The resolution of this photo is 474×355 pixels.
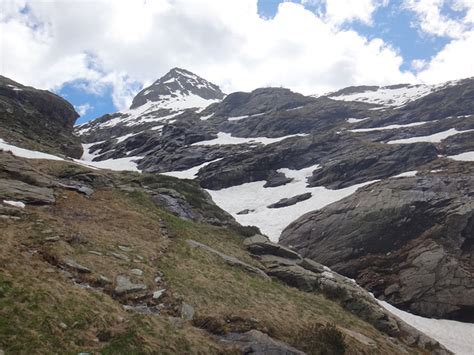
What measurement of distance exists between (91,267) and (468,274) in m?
34.4

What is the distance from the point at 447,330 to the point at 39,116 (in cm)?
8471

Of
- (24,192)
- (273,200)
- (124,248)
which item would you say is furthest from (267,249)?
(273,200)

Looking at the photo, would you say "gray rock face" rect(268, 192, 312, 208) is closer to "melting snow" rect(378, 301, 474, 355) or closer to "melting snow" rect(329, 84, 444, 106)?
"melting snow" rect(378, 301, 474, 355)

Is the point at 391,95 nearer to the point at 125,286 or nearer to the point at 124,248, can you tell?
the point at 124,248

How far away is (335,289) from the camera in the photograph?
31094 mm

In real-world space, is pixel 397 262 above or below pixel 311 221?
below

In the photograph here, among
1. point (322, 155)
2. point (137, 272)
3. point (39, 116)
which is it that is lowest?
point (137, 272)

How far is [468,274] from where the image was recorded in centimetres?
3831

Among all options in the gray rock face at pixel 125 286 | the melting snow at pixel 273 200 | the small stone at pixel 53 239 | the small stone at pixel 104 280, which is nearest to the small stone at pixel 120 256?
the gray rock face at pixel 125 286

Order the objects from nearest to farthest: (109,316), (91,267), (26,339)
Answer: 1. (26,339)
2. (109,316)
3. (91,267)

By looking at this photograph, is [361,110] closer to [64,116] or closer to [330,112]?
[330,112]

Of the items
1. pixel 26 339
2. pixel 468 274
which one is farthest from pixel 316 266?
pixel 26 339

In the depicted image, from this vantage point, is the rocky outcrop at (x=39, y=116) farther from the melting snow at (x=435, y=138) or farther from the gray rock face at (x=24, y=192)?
the melting snow at (x=435, y=138)

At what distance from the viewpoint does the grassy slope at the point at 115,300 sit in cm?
1435
